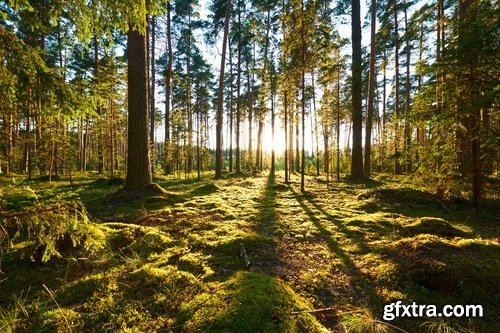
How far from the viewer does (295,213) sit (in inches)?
286

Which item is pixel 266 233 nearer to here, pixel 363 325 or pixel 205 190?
pixel 363 325

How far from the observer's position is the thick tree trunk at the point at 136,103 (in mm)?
7871

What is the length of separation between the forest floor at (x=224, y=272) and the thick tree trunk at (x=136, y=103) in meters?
2.47

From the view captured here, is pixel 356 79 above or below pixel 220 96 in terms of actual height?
above

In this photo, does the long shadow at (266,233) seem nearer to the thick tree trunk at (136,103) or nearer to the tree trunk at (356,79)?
the thick tree trunk at (136,103)

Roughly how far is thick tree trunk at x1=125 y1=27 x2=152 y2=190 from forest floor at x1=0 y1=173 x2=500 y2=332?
247 cm

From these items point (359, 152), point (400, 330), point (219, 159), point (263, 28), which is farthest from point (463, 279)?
point (263, 28)

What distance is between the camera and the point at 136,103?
7891 mm

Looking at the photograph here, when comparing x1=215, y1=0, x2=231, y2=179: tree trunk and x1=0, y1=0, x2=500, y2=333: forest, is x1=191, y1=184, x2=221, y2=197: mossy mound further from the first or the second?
x1=215, y1=0, x2=231, y2=179: tree trunk

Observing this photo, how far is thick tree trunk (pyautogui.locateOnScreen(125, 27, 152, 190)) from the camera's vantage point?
7.87 meters

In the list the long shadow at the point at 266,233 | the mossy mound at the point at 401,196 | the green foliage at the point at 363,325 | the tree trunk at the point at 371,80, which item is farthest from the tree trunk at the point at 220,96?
the green foliage at the point at 363,325

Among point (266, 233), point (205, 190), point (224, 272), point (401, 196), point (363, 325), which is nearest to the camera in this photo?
point (363, 325)

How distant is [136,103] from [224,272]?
6.72m

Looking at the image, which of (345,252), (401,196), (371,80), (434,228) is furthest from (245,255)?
(371,80)
